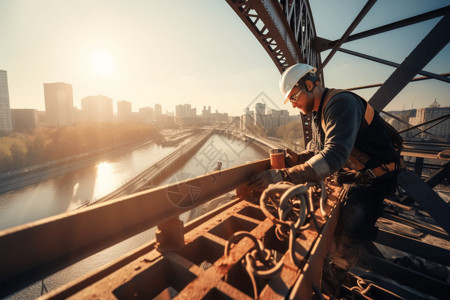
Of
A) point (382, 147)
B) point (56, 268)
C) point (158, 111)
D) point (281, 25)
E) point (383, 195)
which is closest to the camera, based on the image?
point (56, 268)

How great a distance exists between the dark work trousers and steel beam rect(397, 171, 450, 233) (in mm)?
978

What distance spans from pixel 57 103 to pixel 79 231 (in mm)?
111150

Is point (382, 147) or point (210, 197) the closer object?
point (210, 197)

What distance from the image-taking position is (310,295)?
1.68m

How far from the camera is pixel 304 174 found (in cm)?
241

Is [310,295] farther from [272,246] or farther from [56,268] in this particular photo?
[56,268]

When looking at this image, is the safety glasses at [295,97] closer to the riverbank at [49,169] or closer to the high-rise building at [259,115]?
the riverbank at [49,169]

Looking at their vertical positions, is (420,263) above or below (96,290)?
below

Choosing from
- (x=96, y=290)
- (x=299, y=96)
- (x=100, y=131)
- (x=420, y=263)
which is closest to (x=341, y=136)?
(x=299, y=96)

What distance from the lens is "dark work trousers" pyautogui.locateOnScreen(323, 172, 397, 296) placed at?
2.88m

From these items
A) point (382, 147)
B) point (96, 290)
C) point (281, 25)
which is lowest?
point (96, 290)

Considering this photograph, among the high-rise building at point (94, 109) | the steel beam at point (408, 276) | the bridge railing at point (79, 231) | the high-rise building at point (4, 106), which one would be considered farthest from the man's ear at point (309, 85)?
the high-rise building at point (94, 109)

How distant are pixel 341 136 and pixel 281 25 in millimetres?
3957

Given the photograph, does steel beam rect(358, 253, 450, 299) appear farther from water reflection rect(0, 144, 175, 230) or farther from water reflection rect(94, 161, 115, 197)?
water reflection rect(94, 161, 115, 197)
